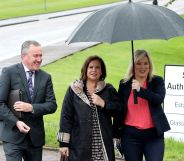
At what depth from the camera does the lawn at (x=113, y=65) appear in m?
9.18

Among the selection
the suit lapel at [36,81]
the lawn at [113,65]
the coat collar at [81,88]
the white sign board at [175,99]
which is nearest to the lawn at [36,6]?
the lawn at [113,65]

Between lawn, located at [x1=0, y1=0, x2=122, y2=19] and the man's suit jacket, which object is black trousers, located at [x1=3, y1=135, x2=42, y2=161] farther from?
lawn, located at [x1=0, y1=0, x2=122, y2=19]

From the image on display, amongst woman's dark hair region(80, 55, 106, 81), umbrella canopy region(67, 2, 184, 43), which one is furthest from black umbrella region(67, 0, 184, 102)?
woman's dark hair region(80, 55, 106, 81)

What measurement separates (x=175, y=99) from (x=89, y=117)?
389 cm

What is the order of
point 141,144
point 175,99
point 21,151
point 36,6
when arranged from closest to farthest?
point 21,151 < point 141,144 < point 175,99 < point 36,6

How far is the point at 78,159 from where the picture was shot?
587 cm

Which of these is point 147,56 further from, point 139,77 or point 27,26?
point 27,26

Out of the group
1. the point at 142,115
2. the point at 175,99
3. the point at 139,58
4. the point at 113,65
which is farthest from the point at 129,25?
the point at 113,65

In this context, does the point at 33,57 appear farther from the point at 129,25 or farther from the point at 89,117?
the point at 129,25

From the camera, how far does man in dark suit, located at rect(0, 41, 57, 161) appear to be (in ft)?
18.7

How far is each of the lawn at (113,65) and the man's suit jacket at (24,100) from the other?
2820mm

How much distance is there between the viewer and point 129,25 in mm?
5672

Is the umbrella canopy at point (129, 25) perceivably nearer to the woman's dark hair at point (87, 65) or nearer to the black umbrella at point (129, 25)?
the black umbrella at point (129, 25)

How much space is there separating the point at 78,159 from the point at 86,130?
0.32 metres
